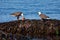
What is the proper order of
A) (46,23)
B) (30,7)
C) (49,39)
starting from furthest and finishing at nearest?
1. (30,7)
2. (46,23)
3. (49,39)

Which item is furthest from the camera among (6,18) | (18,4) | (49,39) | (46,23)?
(18,4)

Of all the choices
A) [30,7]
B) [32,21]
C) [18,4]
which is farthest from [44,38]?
[18,4]

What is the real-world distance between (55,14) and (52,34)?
4.55 meters

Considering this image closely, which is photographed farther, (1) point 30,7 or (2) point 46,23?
(1) point 30,7

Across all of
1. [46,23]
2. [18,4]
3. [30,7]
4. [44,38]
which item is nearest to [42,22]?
[46,23]

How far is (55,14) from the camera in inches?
728

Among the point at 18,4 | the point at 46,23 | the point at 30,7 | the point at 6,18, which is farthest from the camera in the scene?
the point at 18,4

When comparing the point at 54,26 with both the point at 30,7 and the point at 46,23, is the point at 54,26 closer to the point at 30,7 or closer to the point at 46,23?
the point at 46,23

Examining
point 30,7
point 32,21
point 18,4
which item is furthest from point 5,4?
point 32,21

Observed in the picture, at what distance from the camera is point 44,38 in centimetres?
1356

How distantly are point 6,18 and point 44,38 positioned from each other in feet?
15.0

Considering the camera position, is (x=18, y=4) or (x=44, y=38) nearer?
(x=44, y=38)

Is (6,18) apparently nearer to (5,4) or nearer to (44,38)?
(44,38)

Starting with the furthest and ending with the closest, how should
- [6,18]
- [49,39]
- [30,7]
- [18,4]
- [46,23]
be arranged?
[18,4] → [30,7] → [6,18] → [46,23] → [49,39]
